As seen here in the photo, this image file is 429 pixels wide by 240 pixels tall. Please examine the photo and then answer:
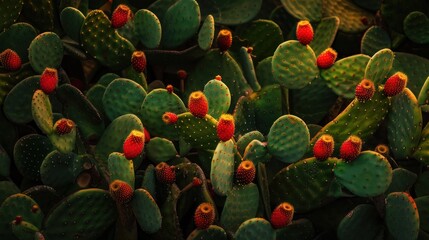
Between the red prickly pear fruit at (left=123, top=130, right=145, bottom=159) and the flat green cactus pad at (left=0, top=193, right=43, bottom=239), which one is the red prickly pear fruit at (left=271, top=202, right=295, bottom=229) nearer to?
the red prickly pear fruit at (left=123, top=130, right=145, bottom=159)

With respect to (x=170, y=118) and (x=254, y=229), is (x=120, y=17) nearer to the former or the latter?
(x=170, y=118)

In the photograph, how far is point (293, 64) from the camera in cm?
191

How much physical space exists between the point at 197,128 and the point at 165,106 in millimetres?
138

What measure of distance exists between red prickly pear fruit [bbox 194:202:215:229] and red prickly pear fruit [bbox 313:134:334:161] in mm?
273

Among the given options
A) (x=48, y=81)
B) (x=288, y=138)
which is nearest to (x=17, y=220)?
(x=48, y=81)

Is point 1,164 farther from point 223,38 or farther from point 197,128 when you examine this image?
point 223,38

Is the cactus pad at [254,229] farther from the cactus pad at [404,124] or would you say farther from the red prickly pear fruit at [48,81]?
the red prickly pear fruit at [48,81]

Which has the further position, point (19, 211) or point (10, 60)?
point (10, 60)

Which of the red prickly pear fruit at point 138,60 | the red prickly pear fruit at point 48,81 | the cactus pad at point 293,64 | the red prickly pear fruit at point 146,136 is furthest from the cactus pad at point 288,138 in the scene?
the red prickly pear fruit at point 48,81

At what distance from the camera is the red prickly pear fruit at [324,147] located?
1.69 m

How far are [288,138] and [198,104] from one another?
228mm

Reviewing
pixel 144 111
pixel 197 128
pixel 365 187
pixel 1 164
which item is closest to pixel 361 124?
pixel 365 187

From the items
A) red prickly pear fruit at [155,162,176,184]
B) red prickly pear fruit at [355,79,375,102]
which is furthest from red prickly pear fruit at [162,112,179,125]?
red prickly pear fruit at [355,79,375,102]

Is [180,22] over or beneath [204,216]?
over
